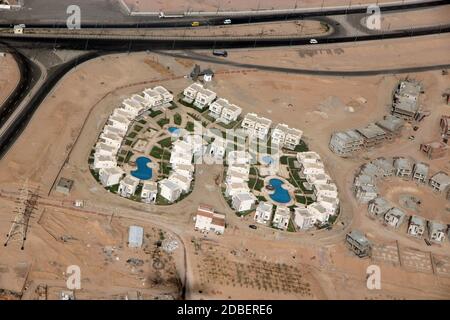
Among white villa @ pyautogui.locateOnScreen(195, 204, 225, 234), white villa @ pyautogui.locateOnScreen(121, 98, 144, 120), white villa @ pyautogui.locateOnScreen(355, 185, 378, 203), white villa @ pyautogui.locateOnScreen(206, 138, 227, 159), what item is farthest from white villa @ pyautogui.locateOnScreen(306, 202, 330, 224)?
white villa @ pyautogui.locateOnScreen(121, 98, 144, 120)

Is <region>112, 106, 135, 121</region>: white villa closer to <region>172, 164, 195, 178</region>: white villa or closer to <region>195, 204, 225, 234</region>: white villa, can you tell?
<region>172, 164, 195, 178</region>: white villa

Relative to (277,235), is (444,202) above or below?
above

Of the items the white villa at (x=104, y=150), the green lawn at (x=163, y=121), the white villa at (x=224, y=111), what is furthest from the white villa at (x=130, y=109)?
the white villa at (x=224, y=111)

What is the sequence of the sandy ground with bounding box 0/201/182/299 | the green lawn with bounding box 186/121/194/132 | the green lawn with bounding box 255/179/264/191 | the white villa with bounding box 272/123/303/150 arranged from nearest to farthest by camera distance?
the sandy ground with bounding box 0/201/182/299 → the green lawn with bounding box 255/179/264/191 → the white villa with bounding box 272/123/303/150 → the green lawn with bounding box 186/121/194/132

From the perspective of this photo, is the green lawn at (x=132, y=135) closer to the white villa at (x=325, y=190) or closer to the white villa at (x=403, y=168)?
the white villa at (x=325, y=190)

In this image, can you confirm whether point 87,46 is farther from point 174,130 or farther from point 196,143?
point 196,143

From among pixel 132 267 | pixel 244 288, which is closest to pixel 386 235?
pixel 244 288
